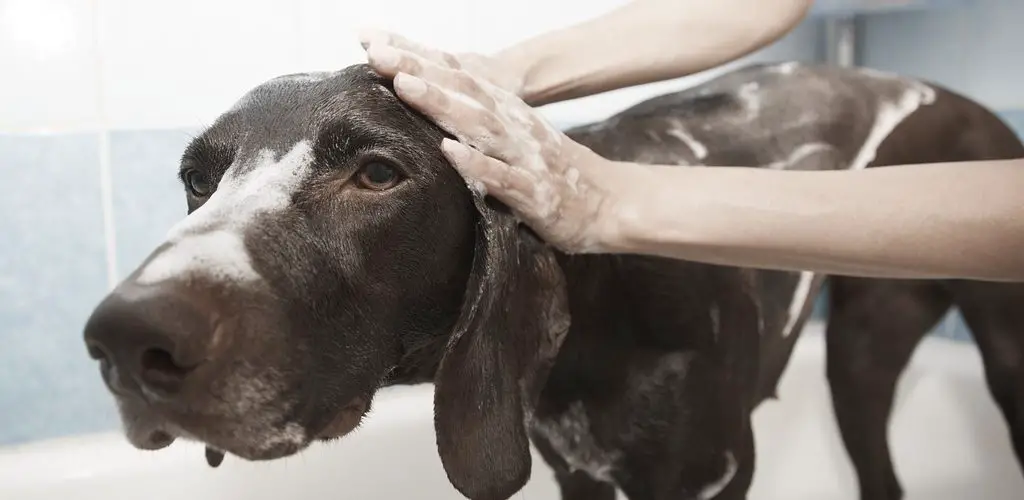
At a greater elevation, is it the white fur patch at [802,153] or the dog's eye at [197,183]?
the dog's eye at [197,183]

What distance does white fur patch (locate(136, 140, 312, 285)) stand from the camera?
2.35 ft

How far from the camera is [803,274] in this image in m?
1.38

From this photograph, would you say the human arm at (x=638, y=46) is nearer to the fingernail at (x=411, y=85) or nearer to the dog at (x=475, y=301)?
the dog at (x=475, y=301)

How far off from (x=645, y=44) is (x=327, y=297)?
0.68 metres

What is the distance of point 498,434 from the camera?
3.07ft

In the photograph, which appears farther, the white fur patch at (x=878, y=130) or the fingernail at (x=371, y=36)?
the white fur patch at (x=878, y=130)

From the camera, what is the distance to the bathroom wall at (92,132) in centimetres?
164

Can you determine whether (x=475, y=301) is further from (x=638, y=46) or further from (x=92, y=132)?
(x=92, y=132)

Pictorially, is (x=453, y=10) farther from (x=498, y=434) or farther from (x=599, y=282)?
(x=498, y=434)

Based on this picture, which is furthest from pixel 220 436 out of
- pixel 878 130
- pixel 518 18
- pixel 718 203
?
pixel 518 18

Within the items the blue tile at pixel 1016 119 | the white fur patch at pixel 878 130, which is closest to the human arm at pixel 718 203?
the white fur patch at pixel 878 130

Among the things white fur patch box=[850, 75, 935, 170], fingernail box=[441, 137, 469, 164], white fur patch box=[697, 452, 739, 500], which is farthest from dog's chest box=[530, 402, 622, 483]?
white fur patch box=[850, 75, 935, 170]

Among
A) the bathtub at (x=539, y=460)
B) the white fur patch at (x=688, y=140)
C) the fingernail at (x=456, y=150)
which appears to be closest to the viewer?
the fingernail at (x=456, y=150)

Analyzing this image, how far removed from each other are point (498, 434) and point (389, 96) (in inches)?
13.7
